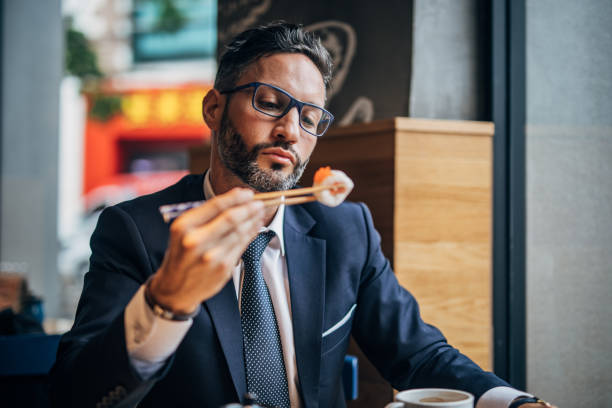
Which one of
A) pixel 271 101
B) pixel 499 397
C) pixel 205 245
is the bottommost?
pixel 499 397

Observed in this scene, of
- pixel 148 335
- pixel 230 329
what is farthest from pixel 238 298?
pixel 148 335

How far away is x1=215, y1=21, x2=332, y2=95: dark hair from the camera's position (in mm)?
1519

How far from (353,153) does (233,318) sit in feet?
2.94

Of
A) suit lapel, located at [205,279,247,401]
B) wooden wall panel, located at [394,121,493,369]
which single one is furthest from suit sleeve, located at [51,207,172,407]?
wooden wall panel, located at [394,121,493,369]

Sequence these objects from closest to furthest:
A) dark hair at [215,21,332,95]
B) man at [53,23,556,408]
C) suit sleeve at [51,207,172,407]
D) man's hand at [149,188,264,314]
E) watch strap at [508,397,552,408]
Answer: man's hand at [149,188,264,314], suit sleeve at [51,207,172,407], watch strap at [508,397,552,408], man at [53,23,556,408], dark hair at [215,21,332,95]

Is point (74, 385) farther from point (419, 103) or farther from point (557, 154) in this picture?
point (557, 154)

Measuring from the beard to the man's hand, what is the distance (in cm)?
50

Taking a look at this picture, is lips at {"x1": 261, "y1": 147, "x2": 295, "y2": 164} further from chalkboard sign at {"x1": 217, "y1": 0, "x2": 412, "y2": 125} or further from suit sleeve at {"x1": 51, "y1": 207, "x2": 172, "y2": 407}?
chalkboard sign at {"x1": 217, "y1": 0, "x2": 412, "y2": 125}

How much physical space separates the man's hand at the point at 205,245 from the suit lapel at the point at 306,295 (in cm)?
58

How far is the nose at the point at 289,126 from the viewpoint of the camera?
141 centimetres

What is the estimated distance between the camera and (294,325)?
1474 mm

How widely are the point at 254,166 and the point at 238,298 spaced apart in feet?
1.04

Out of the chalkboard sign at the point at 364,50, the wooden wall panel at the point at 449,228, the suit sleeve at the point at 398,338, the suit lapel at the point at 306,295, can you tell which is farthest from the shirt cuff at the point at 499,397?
→ the chalkboard sign at the point at 364,50

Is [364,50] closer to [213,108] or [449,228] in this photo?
[449,228]
